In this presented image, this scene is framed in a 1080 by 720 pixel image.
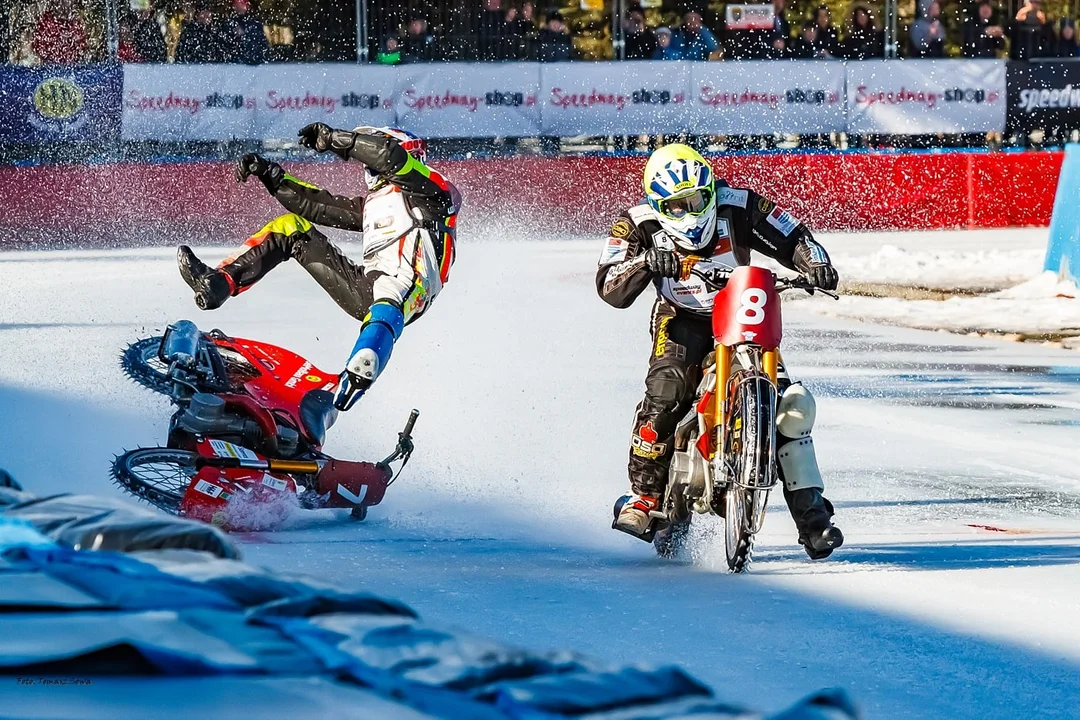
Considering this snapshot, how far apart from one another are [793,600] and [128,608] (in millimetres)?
3197

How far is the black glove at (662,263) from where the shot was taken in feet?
19.6

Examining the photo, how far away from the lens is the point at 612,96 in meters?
20.0

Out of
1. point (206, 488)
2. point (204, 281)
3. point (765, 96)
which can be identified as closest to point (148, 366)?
point (204, 281)

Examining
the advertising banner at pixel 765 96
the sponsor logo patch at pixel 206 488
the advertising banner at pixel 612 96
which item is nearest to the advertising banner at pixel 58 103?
the advertising banner at pixel 612 96

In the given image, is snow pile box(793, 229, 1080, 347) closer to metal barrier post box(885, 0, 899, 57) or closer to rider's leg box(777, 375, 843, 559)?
metal barrier post box(885, 0, 899, 57)

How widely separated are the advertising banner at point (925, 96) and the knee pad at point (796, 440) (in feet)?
48.9

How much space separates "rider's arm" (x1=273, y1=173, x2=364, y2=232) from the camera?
303 inches

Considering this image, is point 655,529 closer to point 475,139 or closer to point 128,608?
point 128,608

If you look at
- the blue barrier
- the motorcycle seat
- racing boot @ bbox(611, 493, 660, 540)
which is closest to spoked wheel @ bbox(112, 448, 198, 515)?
the motorcycle seat

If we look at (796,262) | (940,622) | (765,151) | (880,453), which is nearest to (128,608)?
(940,622)

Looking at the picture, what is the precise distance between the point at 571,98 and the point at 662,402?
45.5 feet

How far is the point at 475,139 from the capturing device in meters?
19.8

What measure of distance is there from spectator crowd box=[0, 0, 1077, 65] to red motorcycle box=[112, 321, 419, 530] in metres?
11.9

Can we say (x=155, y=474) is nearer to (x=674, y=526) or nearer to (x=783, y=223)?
(x=674, y=526)
